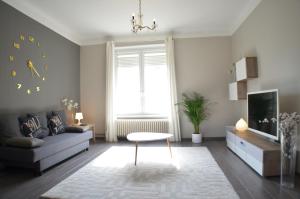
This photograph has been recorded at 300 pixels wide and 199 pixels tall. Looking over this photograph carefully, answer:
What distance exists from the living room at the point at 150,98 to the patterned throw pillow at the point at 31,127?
0.06 feet

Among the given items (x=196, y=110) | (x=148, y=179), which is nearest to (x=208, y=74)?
(x=196, y=110)

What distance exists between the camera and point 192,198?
2.23m

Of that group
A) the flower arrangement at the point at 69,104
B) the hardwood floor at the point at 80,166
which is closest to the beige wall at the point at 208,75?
the hardwood floor at the point at 80,166

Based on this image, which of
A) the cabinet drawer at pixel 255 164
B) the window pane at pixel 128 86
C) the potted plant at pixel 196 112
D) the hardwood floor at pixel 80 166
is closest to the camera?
the hardwood floor at pixel 80 166

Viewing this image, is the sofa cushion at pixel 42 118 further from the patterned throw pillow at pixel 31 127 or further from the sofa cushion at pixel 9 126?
the sofa cushion at pixel 9 126

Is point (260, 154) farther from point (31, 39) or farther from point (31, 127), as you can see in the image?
point (31, 39)

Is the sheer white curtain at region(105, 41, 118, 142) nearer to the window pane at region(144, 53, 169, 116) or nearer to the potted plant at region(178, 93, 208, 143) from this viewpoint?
the window pane at region(144, 53, 169, 116)

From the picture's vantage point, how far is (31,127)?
3.46 metres

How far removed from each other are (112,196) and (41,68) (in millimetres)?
3278

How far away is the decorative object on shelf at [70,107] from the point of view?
522 cm

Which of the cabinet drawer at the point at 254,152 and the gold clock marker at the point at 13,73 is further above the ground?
the gold clock marker at the point at 13,73

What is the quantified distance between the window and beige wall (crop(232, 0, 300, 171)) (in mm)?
2297

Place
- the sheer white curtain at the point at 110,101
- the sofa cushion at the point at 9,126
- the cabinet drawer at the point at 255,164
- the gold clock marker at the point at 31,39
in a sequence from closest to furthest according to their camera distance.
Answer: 1. the cabinet drawer at the point at 255,164
2. the sofa cushion at the point at 9,126
3. the gold clock marker at the point at 31,39
4. the sheer white curtain at the point at 110,101

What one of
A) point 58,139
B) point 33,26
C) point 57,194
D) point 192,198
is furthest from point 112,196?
point 33,26
